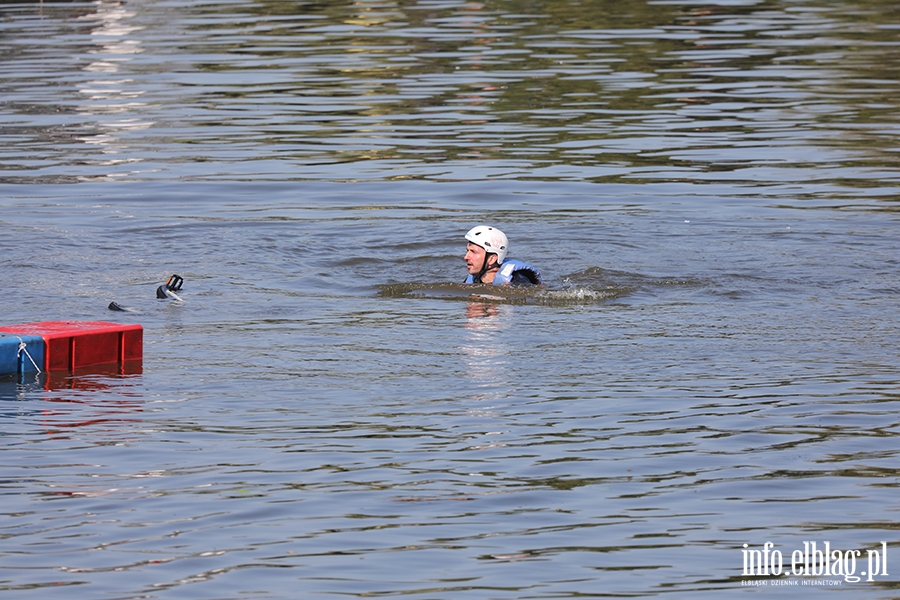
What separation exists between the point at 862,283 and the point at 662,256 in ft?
7.52

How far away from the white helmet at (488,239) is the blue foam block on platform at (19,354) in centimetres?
502

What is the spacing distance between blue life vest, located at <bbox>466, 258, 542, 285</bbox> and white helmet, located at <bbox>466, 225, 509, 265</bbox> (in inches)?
5.9

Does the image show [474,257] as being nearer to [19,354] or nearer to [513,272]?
[513,272]

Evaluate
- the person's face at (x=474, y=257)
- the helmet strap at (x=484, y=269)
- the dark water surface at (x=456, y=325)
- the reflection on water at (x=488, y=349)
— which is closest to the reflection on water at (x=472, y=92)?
the dark water surface at (x=456, y=325)

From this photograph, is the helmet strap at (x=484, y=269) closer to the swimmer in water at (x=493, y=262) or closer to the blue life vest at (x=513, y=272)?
the swimmer in water at (x=493, y=262)

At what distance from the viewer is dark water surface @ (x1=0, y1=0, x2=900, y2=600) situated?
727 cm

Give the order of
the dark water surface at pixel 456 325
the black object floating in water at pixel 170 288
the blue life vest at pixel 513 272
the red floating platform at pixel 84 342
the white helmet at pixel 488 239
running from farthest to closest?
the white helmet at pixel 488 239 < the blue life vest at pixel 513 272 < the black object floating in water at pixel 170 288 < the red floating platform at pixel 84 342 < the dark water surface at pixel 456 325

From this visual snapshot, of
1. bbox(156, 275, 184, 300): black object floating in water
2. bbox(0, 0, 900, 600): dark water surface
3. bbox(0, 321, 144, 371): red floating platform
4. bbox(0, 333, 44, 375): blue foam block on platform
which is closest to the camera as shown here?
bbox(0, 0, 900, 600): dark water surface

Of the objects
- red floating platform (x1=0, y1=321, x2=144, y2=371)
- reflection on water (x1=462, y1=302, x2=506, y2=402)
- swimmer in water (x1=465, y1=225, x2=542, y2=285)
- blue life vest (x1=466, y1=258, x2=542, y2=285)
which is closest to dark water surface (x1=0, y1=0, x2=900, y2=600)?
reflection on water (x1=462, y1=302, x2=506, y2=402)

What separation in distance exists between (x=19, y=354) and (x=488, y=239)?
532cm

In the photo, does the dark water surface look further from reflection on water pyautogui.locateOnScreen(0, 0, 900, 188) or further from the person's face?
the person's face

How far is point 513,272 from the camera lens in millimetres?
14344

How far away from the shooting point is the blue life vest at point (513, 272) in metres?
14.3

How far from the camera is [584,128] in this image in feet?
76.2
